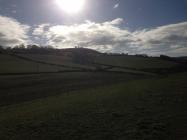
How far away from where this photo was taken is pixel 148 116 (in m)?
13.0

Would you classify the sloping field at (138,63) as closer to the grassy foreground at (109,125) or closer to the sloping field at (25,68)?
the sloping field at (25,68)

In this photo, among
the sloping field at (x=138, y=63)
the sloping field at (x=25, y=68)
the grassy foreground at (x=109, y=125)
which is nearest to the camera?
the grassy foreground at (x=109, y=125)

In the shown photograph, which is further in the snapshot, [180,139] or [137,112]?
[137,112]

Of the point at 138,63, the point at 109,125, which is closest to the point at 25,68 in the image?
the point at 138,63

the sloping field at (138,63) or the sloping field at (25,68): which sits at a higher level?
the sloping field at (138,63)

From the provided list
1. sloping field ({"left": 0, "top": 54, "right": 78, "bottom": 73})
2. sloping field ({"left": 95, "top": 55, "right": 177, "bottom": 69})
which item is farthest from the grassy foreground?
sloping field ({"left": 95, "top": 55, "right": 177, "bottom": 69})

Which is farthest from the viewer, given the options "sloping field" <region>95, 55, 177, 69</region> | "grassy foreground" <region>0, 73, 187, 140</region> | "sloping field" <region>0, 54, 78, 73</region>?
"sloping field" <region>95, 55, 177, 69</region>

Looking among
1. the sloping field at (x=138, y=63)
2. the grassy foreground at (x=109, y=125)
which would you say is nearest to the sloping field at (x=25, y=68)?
the sloping field at (x=138, y=63)

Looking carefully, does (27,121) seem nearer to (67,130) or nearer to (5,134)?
(5,134)

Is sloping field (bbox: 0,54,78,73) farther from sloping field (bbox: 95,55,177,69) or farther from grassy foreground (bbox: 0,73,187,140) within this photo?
grassy foreground (bbox: 0,73,187,140)

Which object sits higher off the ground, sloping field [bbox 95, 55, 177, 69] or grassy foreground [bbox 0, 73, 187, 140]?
sloping field [bbox 95, 55, 177, 69]

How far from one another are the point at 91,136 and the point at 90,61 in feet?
324

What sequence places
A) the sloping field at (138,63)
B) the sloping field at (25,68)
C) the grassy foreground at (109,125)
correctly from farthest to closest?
the sloping field at (138,63) < the sloping field at (25,68) < the grassy foreground at (109,125)

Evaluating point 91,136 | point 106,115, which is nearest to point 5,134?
point 91,136
